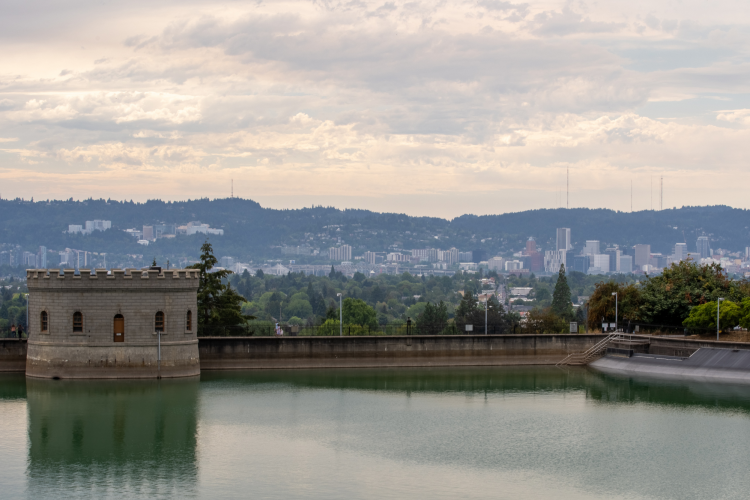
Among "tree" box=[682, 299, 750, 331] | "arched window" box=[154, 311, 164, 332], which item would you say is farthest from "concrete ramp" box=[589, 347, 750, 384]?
"arched window" box=[154, 311, 164, 332]

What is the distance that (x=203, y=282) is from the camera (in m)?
70.3

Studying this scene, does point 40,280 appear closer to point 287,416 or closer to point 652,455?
point 287,416

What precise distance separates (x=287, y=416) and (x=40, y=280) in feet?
57.9

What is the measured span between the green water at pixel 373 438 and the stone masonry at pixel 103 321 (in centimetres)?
146

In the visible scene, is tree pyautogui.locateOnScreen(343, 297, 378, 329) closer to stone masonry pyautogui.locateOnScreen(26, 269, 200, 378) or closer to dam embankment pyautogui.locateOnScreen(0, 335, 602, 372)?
dam embankment pyautogui.locateOnScreen(0, 335, 602, 372)

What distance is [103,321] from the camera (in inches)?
2192

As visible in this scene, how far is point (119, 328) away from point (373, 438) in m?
19.7

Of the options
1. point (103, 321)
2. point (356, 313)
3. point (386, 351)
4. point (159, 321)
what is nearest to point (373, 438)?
point (159, 321)

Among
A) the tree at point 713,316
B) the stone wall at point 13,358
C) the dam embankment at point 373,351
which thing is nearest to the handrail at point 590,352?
the dam embankment at point 373,351

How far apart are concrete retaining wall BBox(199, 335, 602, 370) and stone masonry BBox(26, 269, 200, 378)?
6.42m

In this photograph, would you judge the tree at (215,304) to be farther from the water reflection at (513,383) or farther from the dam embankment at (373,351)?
the water reflection at (513,383)

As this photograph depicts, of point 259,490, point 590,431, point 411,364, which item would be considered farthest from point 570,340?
point 259,490

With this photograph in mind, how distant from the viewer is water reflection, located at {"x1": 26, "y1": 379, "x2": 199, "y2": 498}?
36.0 m

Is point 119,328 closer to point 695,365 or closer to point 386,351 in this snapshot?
point 386,351
